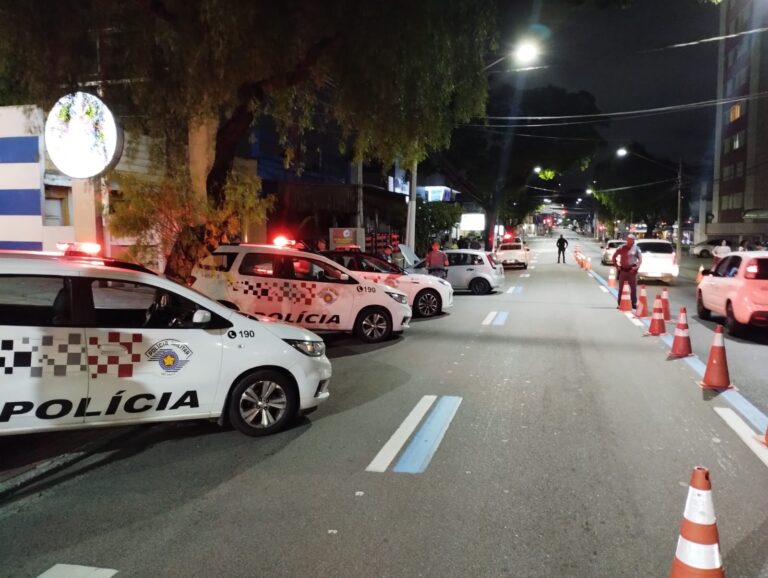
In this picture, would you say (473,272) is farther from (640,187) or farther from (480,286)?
(640,187)

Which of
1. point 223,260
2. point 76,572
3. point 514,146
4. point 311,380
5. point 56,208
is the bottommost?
point 76,572

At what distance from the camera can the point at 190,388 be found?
5699 mm

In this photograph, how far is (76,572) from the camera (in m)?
3.68

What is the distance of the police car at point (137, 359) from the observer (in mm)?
5156

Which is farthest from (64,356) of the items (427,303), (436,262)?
(436,262)

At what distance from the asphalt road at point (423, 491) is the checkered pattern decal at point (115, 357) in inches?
32.2

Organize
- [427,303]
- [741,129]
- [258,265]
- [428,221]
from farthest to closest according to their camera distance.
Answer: [741,129], [428,221], [427,303], [258,265]

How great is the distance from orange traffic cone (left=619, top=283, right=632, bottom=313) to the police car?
37.4 feet

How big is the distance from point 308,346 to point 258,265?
513 centimetres

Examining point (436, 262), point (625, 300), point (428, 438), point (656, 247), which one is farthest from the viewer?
point (656, 247)

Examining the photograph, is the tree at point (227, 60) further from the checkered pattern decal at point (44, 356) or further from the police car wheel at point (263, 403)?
the checkered pattern decal at point (44, 356)

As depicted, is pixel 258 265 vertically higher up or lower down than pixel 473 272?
higher up

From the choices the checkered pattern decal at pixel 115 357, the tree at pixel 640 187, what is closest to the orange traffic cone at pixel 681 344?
the checkered pattern decal at pixel 115 357

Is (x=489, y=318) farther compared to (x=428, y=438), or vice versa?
(x=489, y=318)
